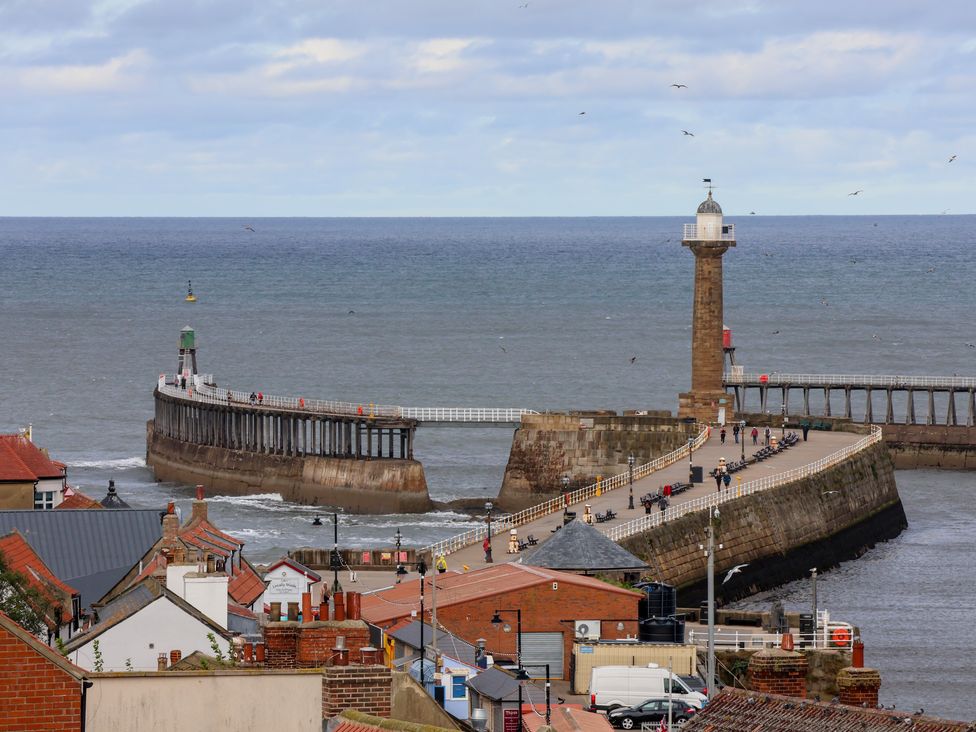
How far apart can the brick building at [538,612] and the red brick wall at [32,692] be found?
89.2 ft

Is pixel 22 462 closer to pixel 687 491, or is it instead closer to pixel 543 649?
pixel 543 649

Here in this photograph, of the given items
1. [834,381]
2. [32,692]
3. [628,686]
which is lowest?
[628,686]

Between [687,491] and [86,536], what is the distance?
34480mm

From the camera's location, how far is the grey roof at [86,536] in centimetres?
4491

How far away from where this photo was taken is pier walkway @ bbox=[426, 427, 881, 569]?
217 feet

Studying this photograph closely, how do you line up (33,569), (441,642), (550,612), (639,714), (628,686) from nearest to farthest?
(441,642), (639,714), (628,686), (33,569), (550,612)

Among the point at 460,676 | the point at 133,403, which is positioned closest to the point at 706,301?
the point at 133,403

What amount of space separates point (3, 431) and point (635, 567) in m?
72.6

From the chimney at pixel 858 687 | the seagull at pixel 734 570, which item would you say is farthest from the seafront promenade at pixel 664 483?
the chimney at pixel 858 687

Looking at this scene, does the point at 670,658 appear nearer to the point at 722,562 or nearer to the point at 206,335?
the point at 722,562

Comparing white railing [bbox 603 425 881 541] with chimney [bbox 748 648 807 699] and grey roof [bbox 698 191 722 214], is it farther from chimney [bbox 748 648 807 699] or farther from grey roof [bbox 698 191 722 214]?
chimney [bbox 748 648 807 699]

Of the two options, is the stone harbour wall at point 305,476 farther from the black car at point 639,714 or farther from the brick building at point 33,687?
the brick building at point 33,687

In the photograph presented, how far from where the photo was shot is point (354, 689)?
64.6 ft

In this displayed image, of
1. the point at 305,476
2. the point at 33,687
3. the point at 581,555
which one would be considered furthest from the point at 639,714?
the point at 305,476
